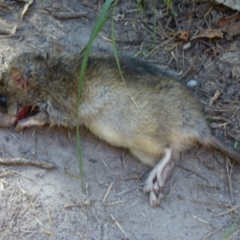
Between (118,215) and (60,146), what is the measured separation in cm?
61

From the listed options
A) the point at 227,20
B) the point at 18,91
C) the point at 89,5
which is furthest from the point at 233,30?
the point at 18,91

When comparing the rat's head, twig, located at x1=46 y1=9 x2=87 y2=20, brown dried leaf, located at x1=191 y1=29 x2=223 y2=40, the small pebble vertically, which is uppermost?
brown dried leaf, located at x1=191 y1=29 x2=223 y2=40

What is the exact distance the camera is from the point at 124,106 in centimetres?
374

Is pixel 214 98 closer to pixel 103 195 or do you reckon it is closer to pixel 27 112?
pixel 103 195

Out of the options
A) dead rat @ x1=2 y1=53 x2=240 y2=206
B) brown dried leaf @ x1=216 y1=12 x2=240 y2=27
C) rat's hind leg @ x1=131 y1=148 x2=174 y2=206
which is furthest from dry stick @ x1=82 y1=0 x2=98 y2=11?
rat's hind leg @ x1=131 y1=148 x2=174 y2=206

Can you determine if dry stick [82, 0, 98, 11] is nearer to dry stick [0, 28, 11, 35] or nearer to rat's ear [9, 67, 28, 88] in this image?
dry stick [0, 28, 11, 35]

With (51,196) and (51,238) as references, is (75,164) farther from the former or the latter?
(51,238)

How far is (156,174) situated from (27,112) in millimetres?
963

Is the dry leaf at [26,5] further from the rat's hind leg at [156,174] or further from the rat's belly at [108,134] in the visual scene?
the rat's hind leg at [156,174]

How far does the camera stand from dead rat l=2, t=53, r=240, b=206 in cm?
371

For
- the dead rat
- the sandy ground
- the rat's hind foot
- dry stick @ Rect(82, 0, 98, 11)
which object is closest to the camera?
the sandy ground

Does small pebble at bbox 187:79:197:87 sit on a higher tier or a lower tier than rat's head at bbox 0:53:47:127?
higher

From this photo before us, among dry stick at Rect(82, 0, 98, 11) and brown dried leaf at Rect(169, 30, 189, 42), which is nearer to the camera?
brown dried leaf at Rect(169, 30, 189, 42)

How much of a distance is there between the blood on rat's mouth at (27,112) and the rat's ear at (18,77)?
0.54 ft
